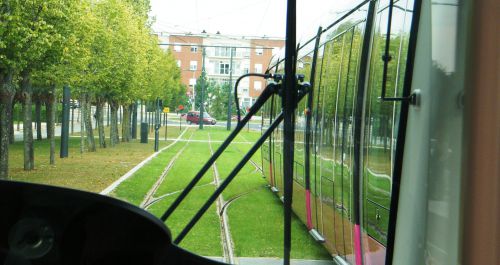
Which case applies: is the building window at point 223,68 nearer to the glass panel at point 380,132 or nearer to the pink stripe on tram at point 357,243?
the glass panel at point 380,132

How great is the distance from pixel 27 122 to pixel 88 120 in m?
0.63

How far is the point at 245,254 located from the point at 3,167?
1.87 m

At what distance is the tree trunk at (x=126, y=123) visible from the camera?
3798mm

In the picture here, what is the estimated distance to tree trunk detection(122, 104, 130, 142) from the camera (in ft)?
12.5

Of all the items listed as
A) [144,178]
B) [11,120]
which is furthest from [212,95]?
[11,120]

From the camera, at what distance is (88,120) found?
174 inches

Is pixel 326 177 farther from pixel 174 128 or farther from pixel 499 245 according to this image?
pixel 499 245

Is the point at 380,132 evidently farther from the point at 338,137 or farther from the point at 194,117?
the point at 338,137

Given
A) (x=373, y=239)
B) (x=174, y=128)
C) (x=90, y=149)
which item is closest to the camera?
(x=373, y=239)

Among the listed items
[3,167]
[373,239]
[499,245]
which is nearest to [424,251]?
[499,245]

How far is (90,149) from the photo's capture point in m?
3.88

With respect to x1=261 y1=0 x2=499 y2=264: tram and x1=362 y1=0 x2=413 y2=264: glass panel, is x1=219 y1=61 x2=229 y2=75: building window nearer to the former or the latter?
x1=261 y1=0 x2=499 y2=264: tram

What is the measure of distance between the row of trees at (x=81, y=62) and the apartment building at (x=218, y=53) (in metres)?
0.12

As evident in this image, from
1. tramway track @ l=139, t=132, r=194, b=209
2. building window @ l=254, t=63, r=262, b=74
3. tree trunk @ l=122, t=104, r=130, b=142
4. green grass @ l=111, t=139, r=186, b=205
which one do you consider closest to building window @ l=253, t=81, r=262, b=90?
building window @ l=254, t=63, r=262, b=74
